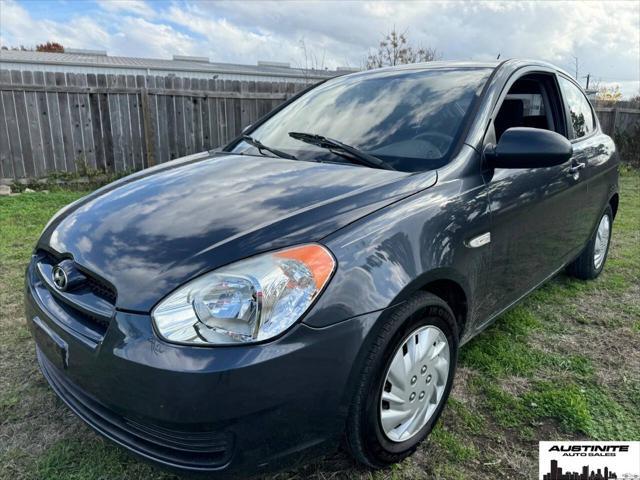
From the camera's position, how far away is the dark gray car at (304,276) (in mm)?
1388

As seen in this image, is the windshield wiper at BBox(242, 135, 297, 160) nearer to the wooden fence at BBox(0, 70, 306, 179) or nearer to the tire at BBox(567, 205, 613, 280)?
the tire at BBox(567, 205, 613, 280)

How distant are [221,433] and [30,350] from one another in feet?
6.36

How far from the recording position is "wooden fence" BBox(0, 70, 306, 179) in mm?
6949

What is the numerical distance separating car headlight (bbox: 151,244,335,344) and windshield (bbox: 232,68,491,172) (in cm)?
89

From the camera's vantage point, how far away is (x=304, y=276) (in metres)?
1.47

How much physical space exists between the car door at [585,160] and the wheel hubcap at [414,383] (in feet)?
5.84

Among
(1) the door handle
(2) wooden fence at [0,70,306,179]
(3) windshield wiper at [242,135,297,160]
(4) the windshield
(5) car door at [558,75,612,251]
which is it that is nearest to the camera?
(4) the windshield

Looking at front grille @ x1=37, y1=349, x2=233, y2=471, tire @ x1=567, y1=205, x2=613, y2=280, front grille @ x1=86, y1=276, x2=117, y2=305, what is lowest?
tire @ x1=567, y1=205, x2=613, y2=280

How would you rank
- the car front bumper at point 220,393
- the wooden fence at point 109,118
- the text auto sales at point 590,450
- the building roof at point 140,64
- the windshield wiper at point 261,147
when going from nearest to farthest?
the car front bumper at point 220,393
the text auto sales at point 590,450
the windshield wiper at point 261,147
the wooden fence at point 109,118
the building roof at point 140,64

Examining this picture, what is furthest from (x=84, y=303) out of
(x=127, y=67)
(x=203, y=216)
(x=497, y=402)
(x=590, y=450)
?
(x=127, y=67)

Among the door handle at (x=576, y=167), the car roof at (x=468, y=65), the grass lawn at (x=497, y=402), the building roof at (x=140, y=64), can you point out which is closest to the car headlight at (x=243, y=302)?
the grass lawn at (x=497, y=402)

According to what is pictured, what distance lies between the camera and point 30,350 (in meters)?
2.73

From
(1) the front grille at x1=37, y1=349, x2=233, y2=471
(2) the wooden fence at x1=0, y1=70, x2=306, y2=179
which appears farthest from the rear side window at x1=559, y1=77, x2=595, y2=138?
(2) the wooden fence at x1=0, y1=70, x2=306, y2=179

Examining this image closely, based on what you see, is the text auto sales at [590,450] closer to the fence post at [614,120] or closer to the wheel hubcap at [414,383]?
the wheel hubcap at [414,383]
